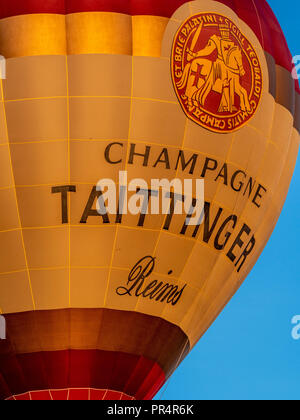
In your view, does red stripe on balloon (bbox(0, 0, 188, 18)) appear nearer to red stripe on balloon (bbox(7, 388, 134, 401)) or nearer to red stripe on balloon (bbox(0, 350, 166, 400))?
red stripe on balloon (bbox(0, 350, 166, 400))

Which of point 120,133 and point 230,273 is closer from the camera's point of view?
point 120,133

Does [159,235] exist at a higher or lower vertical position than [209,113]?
lower

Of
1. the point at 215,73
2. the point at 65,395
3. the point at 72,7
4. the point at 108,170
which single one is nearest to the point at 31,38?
the point at 72,7

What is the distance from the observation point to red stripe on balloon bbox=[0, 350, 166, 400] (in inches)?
595

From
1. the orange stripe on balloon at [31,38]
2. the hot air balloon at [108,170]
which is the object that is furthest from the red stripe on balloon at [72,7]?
the orange stripe on balloon at [31,38]

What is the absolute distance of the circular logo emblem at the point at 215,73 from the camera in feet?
50.2

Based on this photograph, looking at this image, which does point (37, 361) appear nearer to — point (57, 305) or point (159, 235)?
point (57, 305)

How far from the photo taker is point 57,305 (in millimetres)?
15062

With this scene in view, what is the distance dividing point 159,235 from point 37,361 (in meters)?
1.86

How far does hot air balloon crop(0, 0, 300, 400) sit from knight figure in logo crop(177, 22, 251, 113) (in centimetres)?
1

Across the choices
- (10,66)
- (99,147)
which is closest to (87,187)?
(99,147)

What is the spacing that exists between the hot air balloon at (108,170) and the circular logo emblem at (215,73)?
0.01 m

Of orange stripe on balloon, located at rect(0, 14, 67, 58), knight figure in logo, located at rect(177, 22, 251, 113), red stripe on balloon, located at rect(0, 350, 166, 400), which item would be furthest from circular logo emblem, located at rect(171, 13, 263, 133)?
red stripe on balloon, located at rect(0, 350, 166, 400)

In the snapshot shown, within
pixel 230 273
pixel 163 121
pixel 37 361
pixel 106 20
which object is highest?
pixel 106 20
